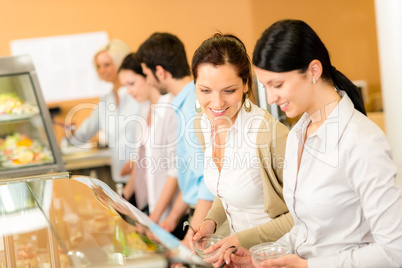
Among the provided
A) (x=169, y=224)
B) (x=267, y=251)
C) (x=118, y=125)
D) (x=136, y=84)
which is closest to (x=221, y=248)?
(x=267, y=251)

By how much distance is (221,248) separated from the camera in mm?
1690

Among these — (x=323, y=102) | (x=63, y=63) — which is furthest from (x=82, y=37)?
(x=323, y=102)

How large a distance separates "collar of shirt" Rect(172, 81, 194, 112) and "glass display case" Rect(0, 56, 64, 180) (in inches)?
44.0

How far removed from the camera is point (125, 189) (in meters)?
3.67

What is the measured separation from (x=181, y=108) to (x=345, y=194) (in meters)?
1.16

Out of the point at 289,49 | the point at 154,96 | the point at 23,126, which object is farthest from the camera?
the point at 23,126

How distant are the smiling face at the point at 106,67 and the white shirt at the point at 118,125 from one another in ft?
0.38

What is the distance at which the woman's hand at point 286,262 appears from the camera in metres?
1.44

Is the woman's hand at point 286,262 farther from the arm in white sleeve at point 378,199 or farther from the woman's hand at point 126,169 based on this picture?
the woman's hand at point 126,169

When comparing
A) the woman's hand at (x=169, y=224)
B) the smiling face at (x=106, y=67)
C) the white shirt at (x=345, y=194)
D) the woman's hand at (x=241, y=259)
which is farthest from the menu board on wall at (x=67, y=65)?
the white shirt at (x=345, y=194)

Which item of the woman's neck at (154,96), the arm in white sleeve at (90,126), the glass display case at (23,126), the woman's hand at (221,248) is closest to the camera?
the woman's hand at (221,248)

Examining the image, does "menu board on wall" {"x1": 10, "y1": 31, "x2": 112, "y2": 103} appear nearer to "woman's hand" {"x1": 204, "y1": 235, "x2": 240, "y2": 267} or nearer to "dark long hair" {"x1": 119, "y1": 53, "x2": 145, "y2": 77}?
"dark long hair" {"x1": 119, "y1": 53, "x2": 145, "y2": 77}

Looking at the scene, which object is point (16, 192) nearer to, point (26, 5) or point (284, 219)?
point (284, 219)

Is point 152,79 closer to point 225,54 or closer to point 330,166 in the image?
point 225,54
